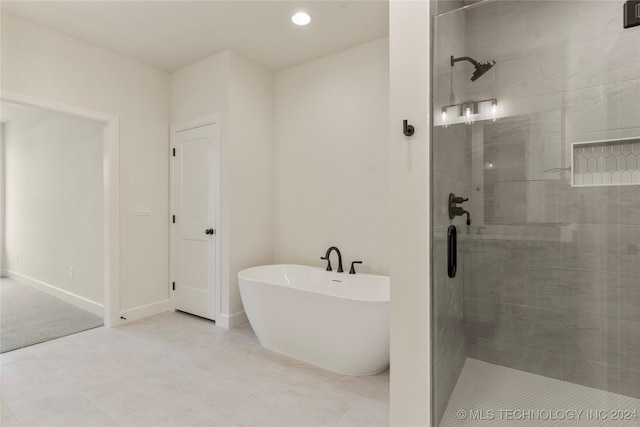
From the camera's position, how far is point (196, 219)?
11.5 feet

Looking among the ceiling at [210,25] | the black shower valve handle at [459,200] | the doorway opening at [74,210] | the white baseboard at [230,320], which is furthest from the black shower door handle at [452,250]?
the doorway opening at [74,210]

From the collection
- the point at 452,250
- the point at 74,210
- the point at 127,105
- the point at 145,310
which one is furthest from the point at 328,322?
the point at 74,210

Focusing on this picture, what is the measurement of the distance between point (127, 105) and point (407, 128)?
316 cm

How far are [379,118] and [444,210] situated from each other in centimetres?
157

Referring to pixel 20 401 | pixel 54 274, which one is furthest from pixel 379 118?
pixel 54 274

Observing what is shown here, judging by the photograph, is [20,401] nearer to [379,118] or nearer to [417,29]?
[417,29]

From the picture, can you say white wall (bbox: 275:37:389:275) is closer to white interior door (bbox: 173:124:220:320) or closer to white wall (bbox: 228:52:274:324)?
white wall (bbox: 228:52:274:324)

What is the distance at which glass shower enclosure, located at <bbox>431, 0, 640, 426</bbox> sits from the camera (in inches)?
61.6

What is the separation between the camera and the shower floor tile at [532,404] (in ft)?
4.91

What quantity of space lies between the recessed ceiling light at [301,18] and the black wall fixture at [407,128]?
67.3 inches

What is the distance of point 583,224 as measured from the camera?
168cm

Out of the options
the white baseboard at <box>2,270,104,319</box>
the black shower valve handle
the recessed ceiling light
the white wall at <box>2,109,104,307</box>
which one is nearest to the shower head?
the black shower valve handle

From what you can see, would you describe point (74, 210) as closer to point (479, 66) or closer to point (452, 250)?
point (452, 250)

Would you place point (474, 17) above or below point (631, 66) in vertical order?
above
